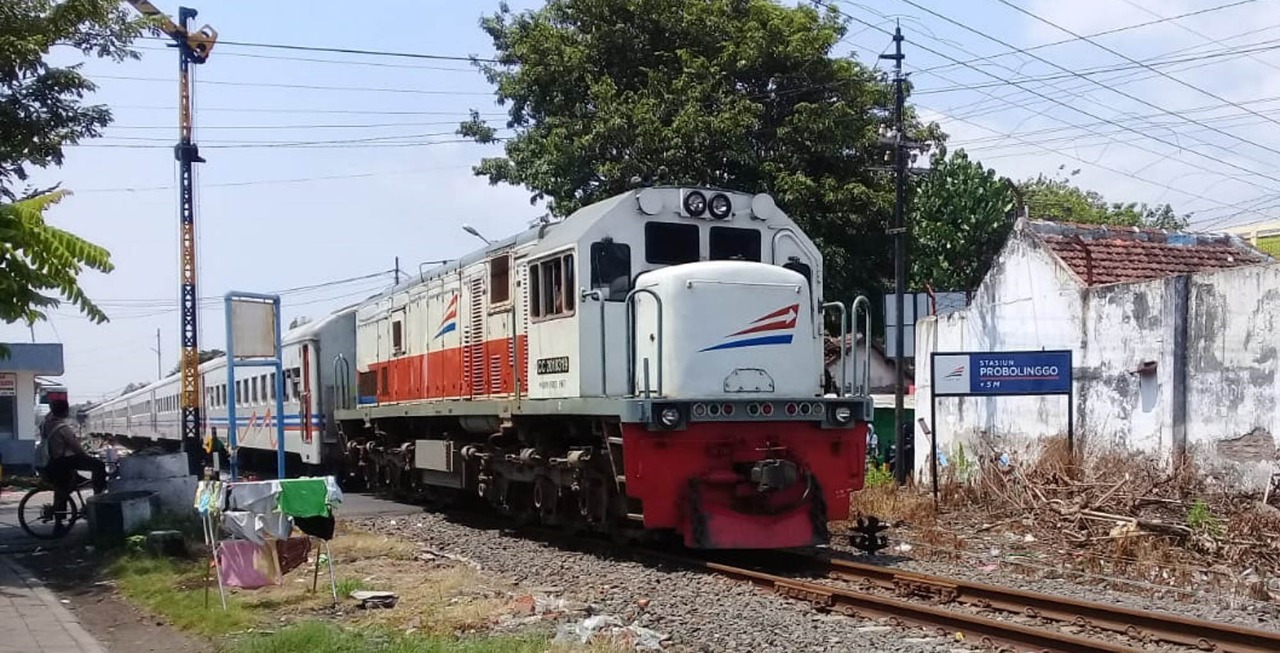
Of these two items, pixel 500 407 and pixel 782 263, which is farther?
pixel 500 407

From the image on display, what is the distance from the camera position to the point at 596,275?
11070mm

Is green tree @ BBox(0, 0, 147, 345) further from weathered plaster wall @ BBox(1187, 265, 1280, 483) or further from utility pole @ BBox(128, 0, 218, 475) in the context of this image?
weathered plaster wall @ BBox(1187, 265, 1280, 483)

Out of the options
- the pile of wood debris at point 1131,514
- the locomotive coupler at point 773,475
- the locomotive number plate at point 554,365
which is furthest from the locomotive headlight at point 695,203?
the pile of wood debris at point 1131,514

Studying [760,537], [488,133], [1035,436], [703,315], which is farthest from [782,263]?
[488,133]

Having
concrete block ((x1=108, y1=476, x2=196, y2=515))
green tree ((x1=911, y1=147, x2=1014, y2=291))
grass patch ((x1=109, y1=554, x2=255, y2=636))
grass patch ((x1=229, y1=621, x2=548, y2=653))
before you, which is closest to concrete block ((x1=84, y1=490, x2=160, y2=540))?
concrete block ((x1=108, y1=476, x2=196, y2=515))

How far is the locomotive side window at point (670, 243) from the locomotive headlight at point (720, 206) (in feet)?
0.78

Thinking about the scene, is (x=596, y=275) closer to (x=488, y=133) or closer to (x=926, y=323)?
(x=926, y=323)

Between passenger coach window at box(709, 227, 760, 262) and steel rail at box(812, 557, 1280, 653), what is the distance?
3.31 meters

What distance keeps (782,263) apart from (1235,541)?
4906 millimetres

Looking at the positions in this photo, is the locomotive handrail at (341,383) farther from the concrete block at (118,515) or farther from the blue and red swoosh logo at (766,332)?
the blue and red swoosh logo at (766,332)

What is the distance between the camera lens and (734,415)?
33.4ft

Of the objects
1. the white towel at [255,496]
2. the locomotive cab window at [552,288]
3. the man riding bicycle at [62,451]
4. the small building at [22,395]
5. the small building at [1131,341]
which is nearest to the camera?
the white towel at [255,496]

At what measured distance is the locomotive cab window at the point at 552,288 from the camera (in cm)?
1124

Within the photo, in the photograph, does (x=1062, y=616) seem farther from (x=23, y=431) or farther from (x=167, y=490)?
(x=23, y=431)
